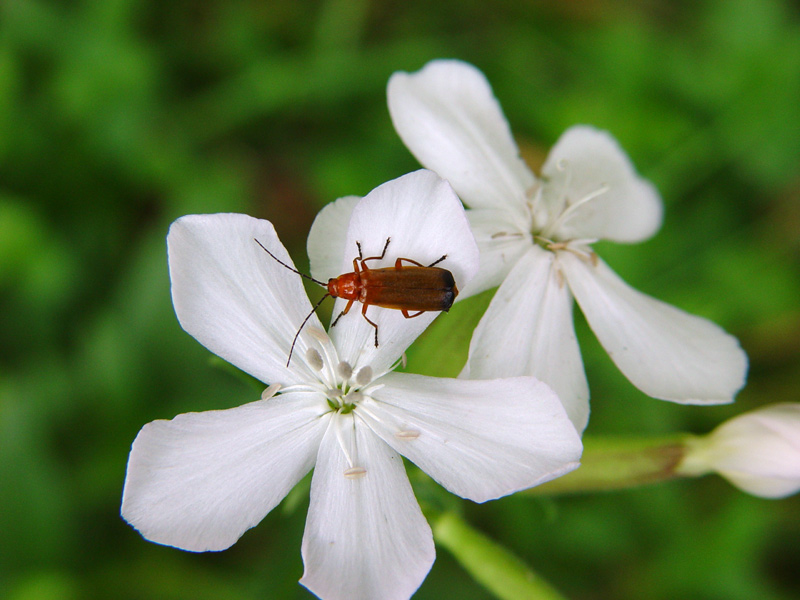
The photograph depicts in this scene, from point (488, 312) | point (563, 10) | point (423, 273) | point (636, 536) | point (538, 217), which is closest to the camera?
point (423, 273)

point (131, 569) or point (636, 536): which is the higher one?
point (131, 569)

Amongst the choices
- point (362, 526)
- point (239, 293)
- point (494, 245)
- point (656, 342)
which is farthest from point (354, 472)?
point (656, 342)

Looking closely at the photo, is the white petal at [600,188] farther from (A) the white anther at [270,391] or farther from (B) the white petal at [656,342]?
(A) the white anther at [270,391]

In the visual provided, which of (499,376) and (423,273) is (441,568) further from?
(423,273)

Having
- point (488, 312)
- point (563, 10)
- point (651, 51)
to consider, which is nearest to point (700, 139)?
point (651, 51)

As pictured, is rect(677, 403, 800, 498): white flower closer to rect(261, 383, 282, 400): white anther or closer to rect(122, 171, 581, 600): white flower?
rect(122, 171, 581, 600): white flower

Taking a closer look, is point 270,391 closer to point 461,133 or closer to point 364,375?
point 364,375
